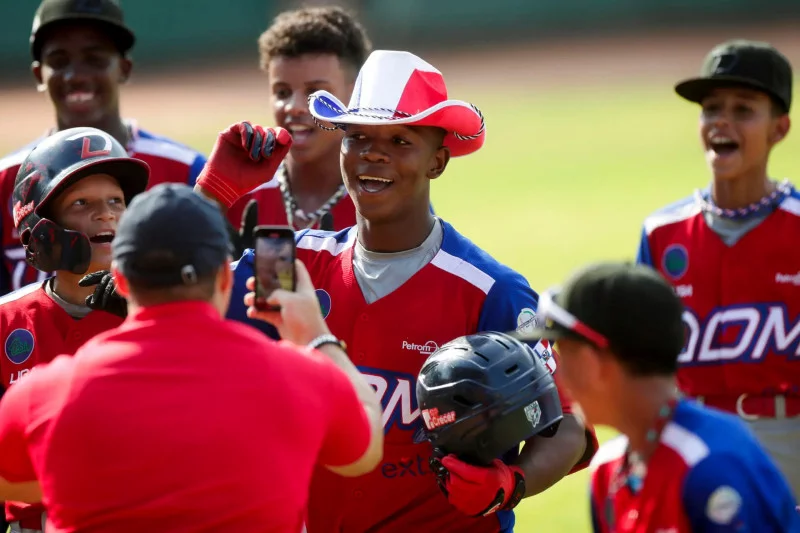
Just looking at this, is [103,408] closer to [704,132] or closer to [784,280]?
[784,280]

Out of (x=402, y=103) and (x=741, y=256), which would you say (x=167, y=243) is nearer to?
(x=402, y=103)

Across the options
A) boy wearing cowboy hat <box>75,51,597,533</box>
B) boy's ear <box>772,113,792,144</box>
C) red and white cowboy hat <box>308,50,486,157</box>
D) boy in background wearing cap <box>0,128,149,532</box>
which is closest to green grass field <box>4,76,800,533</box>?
boy's ear <box>772,113,792,144</box>

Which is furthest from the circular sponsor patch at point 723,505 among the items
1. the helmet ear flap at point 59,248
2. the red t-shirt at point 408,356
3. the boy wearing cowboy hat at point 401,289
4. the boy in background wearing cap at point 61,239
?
the helmet ear flap at point 59,248

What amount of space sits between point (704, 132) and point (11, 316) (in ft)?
12.6

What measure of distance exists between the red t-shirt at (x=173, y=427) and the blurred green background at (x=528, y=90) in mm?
12540

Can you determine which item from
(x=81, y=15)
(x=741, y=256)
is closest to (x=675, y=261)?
(x=741, y=256)

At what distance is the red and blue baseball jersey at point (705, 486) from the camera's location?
2941mm

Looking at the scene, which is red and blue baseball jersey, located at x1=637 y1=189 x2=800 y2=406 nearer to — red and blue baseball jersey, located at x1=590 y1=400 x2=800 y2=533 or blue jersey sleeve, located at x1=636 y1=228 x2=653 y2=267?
blue jersey sleeve, located at x1=636 y1=228 x2=653 y2=267

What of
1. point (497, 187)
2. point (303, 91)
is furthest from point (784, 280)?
point (497, 187)

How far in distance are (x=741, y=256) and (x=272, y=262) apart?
3.22 metres

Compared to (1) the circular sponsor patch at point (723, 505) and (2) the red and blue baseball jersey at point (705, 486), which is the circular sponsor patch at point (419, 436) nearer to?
(2) the red and blue baseball jersey at point (705, 486)

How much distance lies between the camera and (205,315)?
3213mm

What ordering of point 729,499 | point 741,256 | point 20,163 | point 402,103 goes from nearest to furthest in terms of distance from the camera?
1. point 729,499
2. point 402,103
3. point 741,256
4. point 20,163

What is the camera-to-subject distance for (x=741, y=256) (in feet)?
19.8
